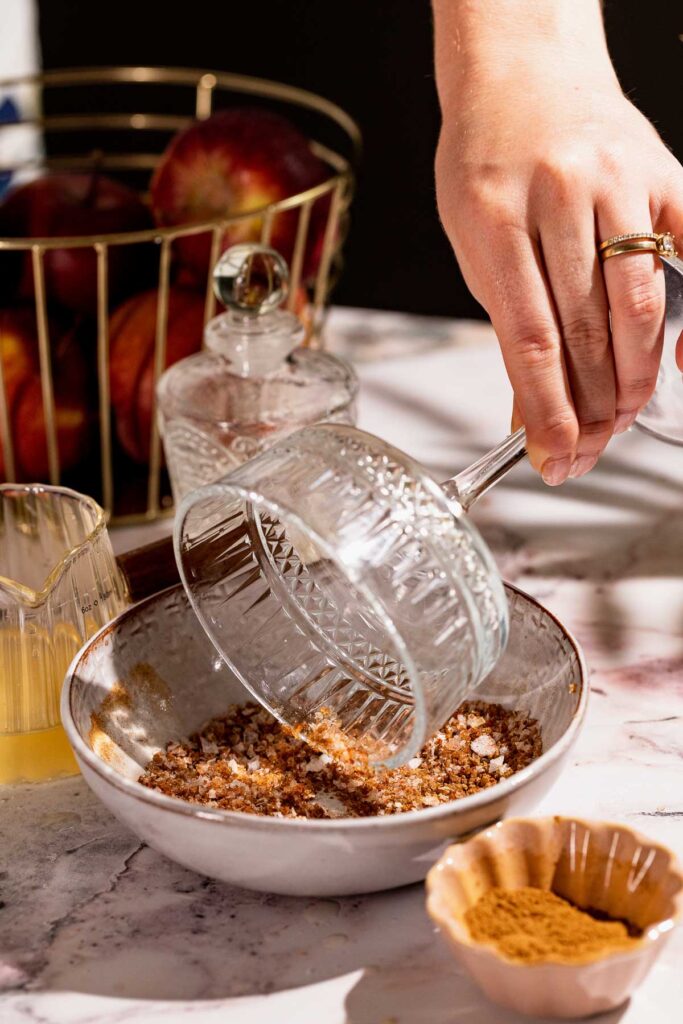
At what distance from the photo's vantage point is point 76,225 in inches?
34.4

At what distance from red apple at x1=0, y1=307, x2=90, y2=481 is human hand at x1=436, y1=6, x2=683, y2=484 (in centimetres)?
35

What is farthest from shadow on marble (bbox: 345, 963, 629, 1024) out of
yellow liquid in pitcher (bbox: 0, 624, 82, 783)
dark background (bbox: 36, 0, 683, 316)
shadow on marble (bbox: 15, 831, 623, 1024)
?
dark background (bbox: 36, 0, 683, 316)

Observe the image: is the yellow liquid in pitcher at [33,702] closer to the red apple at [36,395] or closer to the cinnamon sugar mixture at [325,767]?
the cinnamon sugar mixture at [325,767]

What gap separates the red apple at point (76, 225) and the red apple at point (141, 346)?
0.03 metres

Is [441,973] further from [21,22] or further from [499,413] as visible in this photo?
[21,22]

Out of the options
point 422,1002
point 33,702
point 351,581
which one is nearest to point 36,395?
point 33,702

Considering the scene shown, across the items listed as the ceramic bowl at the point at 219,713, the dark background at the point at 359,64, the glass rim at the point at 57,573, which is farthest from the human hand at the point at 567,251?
the dark background at the point at 359,64

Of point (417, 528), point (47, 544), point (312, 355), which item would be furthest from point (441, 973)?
point (312, 355)

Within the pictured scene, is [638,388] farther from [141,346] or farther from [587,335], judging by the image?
[141,346]

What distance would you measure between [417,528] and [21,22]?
126cm

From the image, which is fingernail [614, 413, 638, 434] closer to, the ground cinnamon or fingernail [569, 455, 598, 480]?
fingernail [569, 455, 598, 480]

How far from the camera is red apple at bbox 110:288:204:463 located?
859 millimetres

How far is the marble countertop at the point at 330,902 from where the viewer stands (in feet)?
1.59

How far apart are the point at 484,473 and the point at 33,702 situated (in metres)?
0.24
